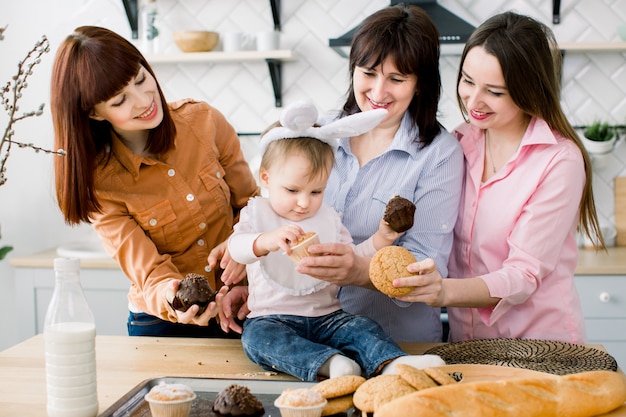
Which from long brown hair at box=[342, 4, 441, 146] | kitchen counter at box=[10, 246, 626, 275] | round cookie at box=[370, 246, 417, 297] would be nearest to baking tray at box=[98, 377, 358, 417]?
round cookie at box=[370, 246, 417, 297]

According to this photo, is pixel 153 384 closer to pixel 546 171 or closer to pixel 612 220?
pixel 546 171

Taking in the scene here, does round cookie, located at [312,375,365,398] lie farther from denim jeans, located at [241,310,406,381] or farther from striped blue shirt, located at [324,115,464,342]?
striped blue shirt, located at [324,115,464,342]

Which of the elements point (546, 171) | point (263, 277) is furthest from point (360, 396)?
point (546, 171)

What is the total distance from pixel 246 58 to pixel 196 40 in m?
0.30

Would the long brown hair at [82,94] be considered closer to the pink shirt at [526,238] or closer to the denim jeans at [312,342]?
the denim jeans at [312,342]

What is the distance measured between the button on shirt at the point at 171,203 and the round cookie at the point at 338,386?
0.54m

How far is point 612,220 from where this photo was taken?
3.74 metres

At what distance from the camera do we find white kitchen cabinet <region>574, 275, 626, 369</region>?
316 cm

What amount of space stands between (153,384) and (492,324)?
Answer: 91 centimetres

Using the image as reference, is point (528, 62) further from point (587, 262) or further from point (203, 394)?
point (587, 262)

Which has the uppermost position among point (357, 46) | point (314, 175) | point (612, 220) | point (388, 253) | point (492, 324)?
point (357, 46)

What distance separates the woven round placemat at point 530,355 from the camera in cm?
147

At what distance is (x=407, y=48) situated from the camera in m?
1.80

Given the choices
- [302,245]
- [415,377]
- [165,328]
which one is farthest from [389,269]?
[165,328]
